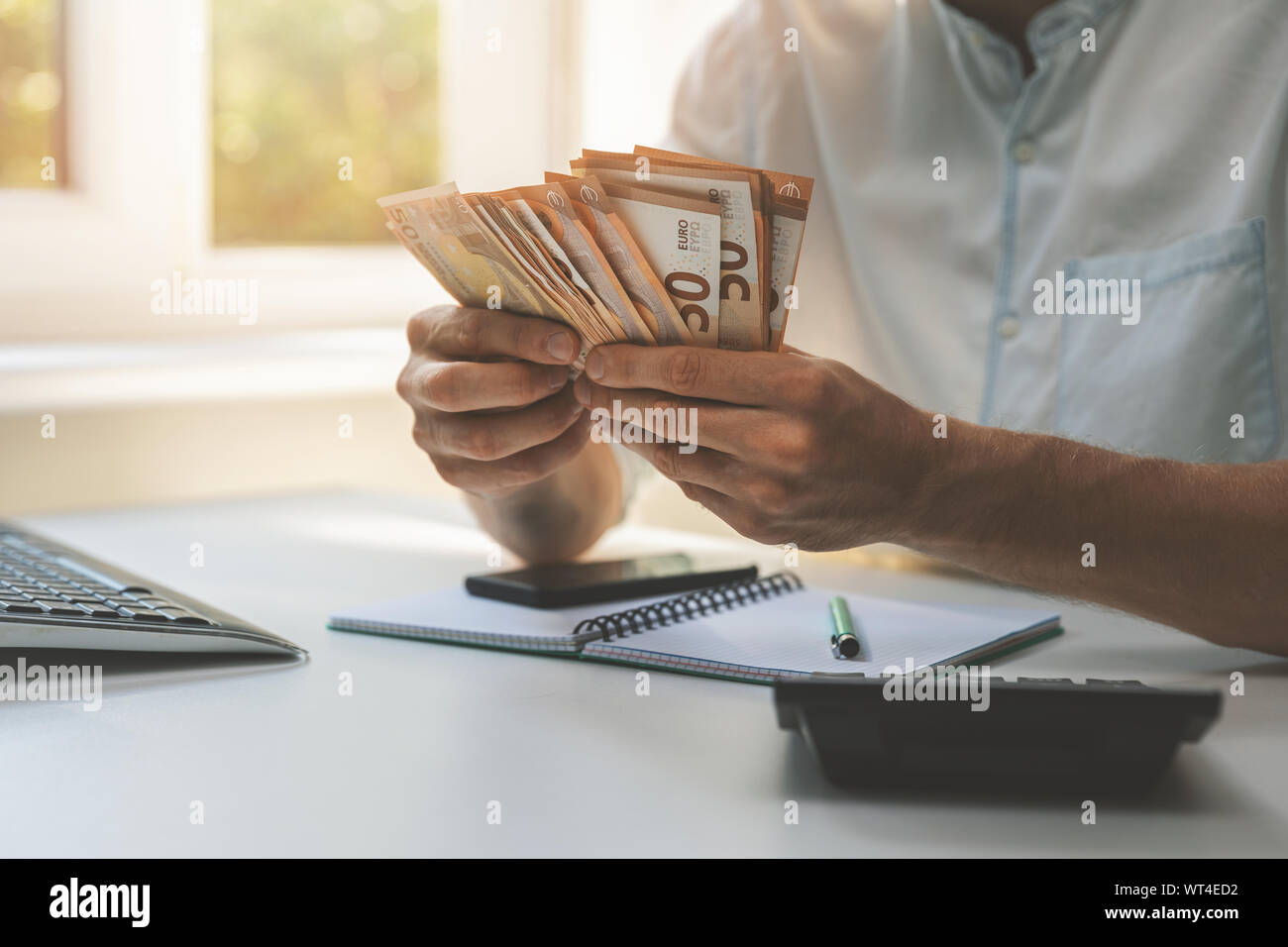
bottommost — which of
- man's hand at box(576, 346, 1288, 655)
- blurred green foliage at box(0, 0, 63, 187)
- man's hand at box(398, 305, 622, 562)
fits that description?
man's hand at box(576, 346, 1288, 655)

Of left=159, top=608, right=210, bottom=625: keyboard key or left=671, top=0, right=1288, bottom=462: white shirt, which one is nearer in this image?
left=159, top=608, right=210, bottom=625: keyboard key

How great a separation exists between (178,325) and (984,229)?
1.19 m

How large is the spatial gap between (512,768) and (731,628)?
30 centimetres

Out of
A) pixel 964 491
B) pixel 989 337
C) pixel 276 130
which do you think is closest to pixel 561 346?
pixel 964 491

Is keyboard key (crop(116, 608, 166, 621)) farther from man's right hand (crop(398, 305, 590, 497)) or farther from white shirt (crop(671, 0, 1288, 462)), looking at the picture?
white shirt (crop(671, 0, 1288, 462))

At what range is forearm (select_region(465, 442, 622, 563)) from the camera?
129cm

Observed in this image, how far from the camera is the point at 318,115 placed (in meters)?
2.37

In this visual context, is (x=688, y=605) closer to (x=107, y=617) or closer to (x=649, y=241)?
(x=649, y=241)

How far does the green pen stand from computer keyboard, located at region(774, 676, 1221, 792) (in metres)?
0.22

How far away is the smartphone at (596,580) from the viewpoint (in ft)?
3.39

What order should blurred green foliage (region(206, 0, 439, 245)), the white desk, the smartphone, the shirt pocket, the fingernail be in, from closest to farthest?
the white desk, the fingernail, the smartphone, the shirt pocket, blurred green foliage (region(206, 0, 439, 245))

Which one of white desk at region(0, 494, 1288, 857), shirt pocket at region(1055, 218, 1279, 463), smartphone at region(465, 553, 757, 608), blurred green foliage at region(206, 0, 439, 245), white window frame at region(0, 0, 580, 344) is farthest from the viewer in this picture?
blurred green foliage at region(206, 0, 439, 245)

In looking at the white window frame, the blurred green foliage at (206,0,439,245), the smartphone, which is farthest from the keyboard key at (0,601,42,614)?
the blurred green foliage at (206,0,439,245)

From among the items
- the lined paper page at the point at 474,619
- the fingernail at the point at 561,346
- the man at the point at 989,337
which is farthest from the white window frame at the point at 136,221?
the fingernail at the point at 561,346
